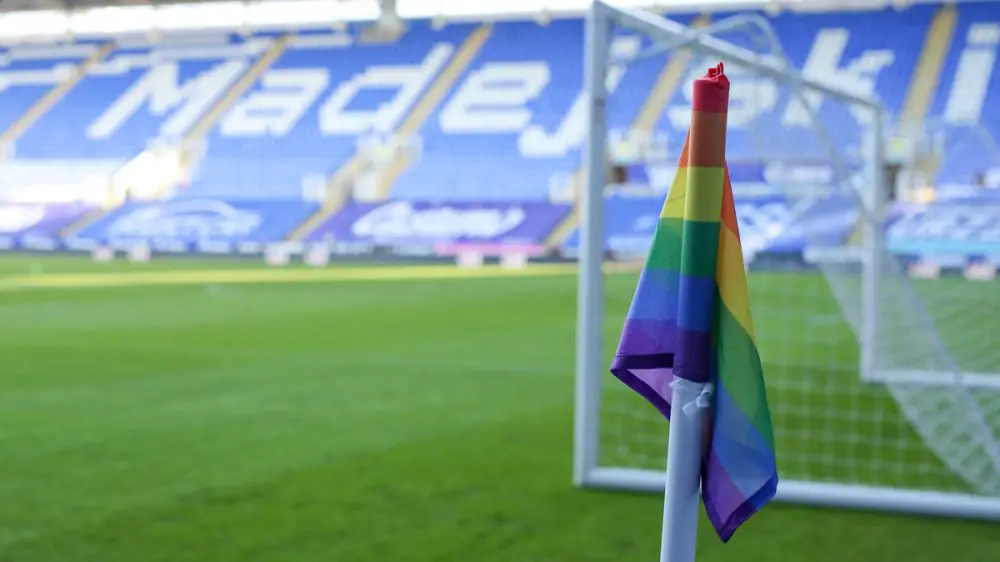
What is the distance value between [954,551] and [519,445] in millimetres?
Answer: 2207

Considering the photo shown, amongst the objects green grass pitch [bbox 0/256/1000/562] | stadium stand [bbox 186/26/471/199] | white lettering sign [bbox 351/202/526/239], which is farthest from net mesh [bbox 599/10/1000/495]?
stadium stand [bbox 186/26/471/199]

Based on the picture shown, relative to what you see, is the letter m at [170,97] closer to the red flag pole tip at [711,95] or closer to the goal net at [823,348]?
the goal net at [823,348]

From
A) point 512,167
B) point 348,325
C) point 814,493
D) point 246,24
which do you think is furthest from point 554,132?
point 814,493

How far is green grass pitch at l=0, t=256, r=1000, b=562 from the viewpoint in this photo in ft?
12.8

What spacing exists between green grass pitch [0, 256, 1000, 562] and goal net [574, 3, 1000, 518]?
0.52ft

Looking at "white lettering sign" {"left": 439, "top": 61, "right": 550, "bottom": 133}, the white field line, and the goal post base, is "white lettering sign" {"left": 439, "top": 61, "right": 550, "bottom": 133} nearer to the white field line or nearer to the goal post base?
the white field line

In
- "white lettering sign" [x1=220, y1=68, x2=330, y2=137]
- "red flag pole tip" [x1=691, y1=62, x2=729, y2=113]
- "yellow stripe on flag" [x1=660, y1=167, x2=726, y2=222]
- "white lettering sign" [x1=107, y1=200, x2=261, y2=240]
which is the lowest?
"white lettering sign" [x1=107, y1=200, x2=261, y2=240]

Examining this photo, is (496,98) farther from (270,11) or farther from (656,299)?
(656,299)

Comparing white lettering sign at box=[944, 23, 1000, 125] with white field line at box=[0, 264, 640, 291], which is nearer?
white field line at box=[0, 264, 640, 291]

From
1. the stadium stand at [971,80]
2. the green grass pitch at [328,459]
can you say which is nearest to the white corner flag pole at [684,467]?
the green grass pitch at [328,459]

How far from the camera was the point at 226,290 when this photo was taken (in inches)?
612

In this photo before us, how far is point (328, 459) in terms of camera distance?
5.21 m

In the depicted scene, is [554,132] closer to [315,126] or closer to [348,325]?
[315,126]

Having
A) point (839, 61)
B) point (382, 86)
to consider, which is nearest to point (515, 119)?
point (382, 86)
